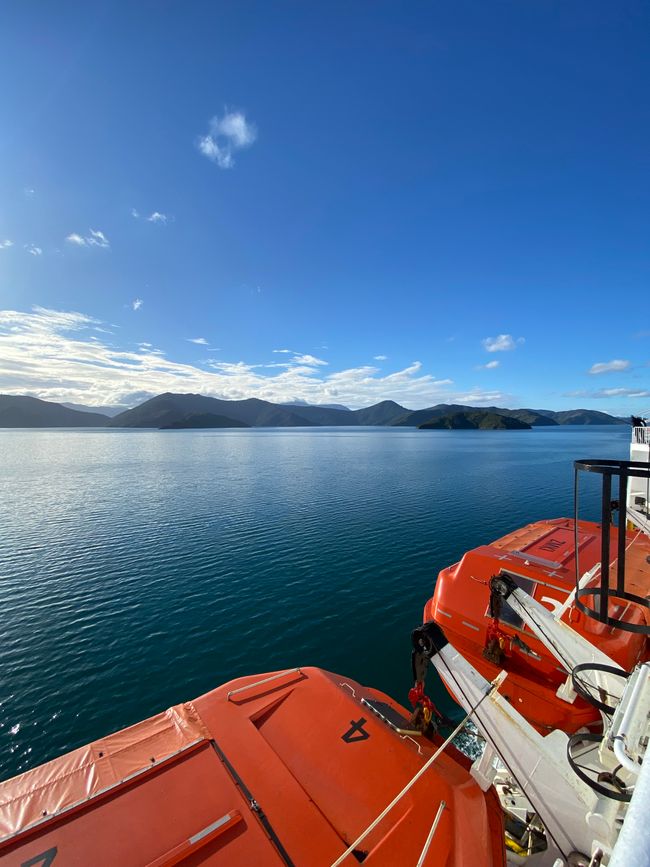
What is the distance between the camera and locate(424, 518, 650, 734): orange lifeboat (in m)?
11.5

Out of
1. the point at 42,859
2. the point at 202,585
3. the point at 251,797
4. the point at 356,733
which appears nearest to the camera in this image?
the point at 42,859

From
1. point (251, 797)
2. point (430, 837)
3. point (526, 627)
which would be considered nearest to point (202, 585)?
point (526, 627)

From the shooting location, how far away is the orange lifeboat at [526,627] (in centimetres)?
1145

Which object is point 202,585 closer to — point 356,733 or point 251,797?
point 356,733

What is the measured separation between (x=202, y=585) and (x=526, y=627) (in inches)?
723

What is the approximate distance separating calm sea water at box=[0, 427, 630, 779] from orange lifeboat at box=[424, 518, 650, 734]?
392cm

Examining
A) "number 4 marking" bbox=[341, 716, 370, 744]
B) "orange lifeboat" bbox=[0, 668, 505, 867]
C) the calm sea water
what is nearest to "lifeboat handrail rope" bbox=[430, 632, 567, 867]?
"orange lifeboat" bbox=[0, 668, 505, 867]

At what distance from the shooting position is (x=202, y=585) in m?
23.8

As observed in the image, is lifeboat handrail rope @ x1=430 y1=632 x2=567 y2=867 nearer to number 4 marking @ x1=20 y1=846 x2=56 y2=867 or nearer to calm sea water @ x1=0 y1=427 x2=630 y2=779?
number 4 marking @ x1=20 y1=846 x2=56 y2=867

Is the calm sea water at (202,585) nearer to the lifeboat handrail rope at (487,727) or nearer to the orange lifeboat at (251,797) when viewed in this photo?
the orange lifeboat at (251,797)

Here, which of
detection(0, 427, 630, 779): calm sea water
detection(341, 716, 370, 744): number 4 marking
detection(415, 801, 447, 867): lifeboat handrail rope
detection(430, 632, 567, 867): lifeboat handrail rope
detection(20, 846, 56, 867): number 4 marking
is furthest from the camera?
detection(0, 427, 630, 779): calm sea water

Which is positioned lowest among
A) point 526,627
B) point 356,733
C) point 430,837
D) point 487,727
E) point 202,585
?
point 202,585

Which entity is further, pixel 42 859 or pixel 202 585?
pixel 202 585

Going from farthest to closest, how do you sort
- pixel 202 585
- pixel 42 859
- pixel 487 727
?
pixel 202 585
pixel 487 727
pixel 42 859
